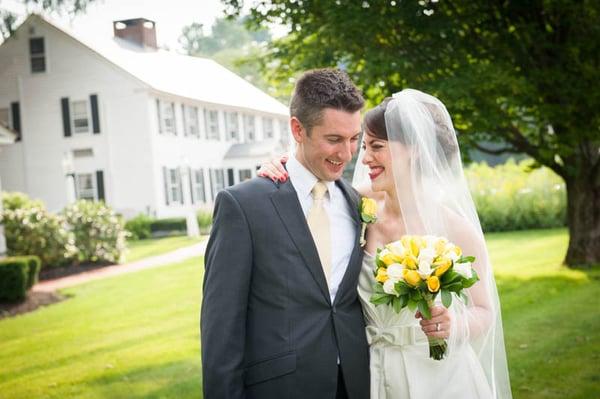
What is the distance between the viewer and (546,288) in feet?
43.0

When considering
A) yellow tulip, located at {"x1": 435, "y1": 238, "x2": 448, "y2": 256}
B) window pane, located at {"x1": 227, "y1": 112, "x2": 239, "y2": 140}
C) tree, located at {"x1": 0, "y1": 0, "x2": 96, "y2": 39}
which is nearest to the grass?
window pane, located at {"x1": 227, "y1": 112, "x2": 239, "y2": 140}

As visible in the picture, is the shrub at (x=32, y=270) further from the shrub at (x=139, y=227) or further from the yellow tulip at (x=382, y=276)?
the yellow tulip at (x=382, y=276)

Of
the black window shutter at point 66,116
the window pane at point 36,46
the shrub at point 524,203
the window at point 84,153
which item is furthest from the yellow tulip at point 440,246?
the window pane at point 36,46

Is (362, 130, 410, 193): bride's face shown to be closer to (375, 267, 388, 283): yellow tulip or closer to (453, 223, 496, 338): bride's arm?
(453, 223, 496, 338): bride's arm

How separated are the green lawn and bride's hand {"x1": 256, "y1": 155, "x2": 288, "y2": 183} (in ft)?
15.9

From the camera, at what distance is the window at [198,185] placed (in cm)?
3391

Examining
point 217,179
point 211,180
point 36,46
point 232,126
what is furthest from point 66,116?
point 232,126

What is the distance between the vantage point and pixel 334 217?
3.74 m

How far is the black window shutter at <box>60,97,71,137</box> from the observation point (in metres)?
31.8

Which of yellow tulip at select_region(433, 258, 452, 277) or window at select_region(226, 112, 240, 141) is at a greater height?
window at select_region(226, 112, 240, 141)

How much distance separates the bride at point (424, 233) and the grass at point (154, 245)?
19.3m

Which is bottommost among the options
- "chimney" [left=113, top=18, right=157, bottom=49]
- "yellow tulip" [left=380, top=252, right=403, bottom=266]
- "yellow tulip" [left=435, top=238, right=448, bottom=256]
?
"yellow tulip" [left=380, top=252, right=403, bottom=266]

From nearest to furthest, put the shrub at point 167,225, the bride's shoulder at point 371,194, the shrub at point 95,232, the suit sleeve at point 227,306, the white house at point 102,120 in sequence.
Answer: the suit sleeve at point 227,306 → the bride's shoulder at point 371,194 → the shrub at point 95,232 → the shrub at point 167,225 → the white house at point 102,120

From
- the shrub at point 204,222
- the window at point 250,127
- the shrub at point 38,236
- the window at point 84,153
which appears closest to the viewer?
the shrub at point 38,236
